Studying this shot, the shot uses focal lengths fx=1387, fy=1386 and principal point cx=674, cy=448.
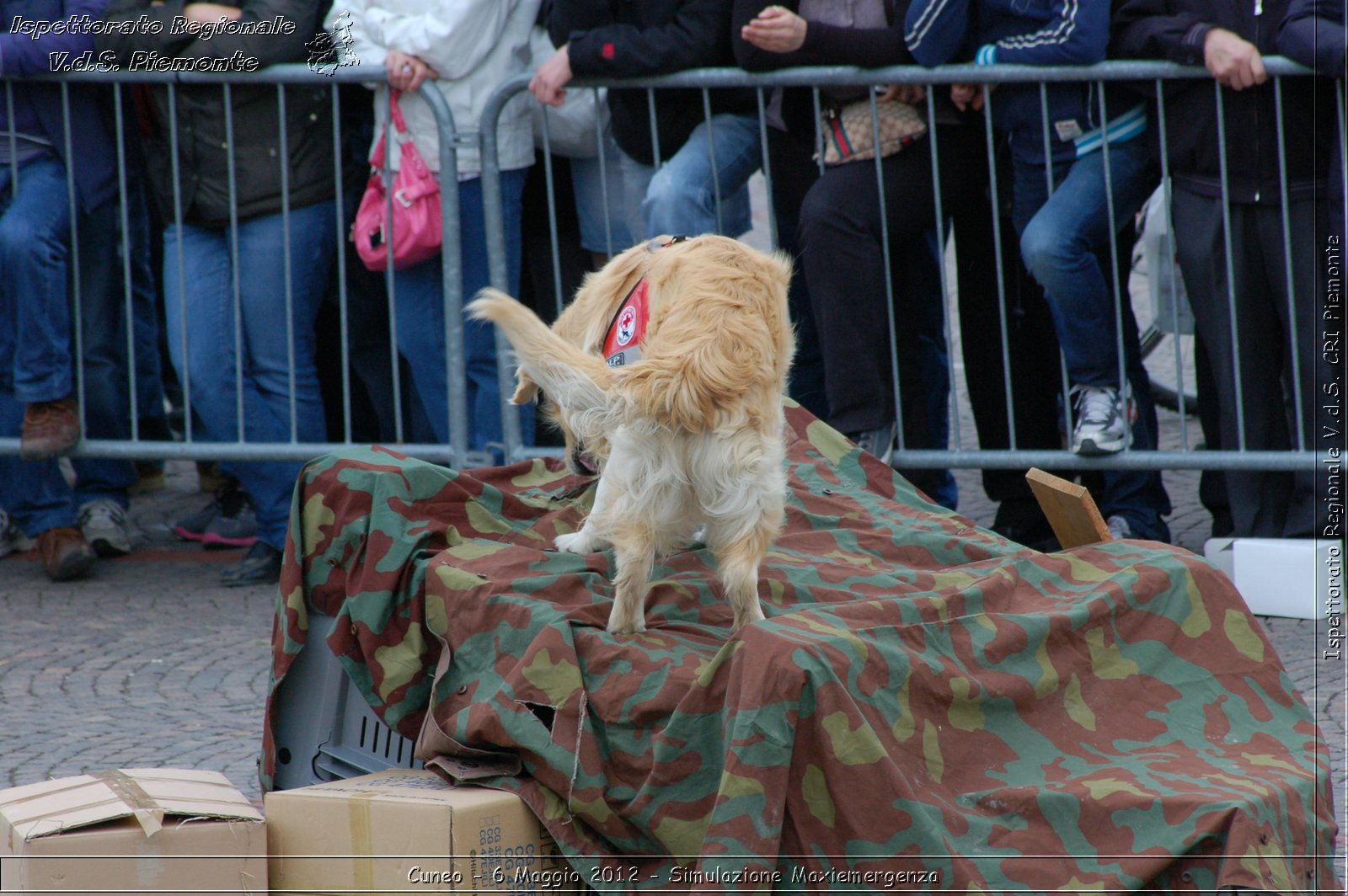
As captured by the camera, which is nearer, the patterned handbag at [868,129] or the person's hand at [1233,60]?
the person's hand at [1233,60]

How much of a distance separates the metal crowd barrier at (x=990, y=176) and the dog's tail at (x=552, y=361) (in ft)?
7.94

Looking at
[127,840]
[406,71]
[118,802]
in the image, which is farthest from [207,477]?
[127,840]

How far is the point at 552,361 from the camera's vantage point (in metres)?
2.94

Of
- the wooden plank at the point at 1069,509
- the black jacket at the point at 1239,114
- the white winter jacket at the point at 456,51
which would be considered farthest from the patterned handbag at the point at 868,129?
the wooden plank at the point at 1069,509

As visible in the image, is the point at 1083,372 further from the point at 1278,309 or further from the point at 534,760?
the point at 534,760

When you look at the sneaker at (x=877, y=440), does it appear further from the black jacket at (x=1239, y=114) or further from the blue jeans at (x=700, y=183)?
the black jacket at (x=1239, y=114)

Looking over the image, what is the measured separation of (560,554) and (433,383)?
7.60ft

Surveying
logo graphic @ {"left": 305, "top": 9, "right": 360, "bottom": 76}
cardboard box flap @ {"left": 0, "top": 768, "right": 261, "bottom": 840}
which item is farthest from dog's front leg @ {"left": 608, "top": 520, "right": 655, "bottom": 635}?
logo graphic @ {"left": 305, "top": 9, "right": 360, "bottom": 76}

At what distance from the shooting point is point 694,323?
3145mm

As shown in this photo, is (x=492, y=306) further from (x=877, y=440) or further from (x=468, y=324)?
(x=468, y=324)

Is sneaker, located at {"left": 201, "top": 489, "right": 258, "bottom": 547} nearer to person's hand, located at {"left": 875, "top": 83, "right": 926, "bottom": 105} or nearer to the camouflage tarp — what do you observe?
the camouflage tarp

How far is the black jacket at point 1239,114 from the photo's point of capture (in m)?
4.73

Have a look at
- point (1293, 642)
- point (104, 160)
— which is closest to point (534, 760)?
point (1293, 642)

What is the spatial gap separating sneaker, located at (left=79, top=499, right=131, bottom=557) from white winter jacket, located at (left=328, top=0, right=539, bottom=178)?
203 centimetres
